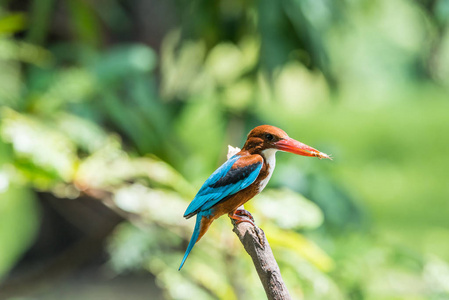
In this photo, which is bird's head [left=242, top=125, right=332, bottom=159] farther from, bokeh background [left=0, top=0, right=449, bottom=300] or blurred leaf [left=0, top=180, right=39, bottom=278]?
blurred leaf [left=0, top=180, right=39, bottom=278]

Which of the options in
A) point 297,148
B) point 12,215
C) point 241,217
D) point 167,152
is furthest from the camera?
point 167,152

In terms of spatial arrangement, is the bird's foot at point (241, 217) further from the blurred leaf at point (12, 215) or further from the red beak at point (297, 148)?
the blurred leaf at point (12, 215)

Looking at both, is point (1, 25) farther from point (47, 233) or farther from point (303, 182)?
point (47, 233)

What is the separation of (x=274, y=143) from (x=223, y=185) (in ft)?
0.19

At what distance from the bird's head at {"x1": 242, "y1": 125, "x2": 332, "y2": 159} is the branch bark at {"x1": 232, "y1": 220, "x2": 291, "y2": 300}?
7 cm

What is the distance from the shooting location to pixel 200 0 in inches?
80.3

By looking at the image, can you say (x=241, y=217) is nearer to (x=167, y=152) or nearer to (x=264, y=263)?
(x=264, y=263)

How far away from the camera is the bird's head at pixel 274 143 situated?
370mm

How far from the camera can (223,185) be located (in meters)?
0.43

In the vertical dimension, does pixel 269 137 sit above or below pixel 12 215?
below

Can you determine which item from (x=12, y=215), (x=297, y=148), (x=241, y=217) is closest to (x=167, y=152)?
(x=12, y=215)

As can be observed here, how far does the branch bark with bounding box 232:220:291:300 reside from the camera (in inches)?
17.0

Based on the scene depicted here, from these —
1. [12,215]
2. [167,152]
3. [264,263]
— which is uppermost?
[167,152]

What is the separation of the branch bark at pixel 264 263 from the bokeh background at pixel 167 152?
385 mm
